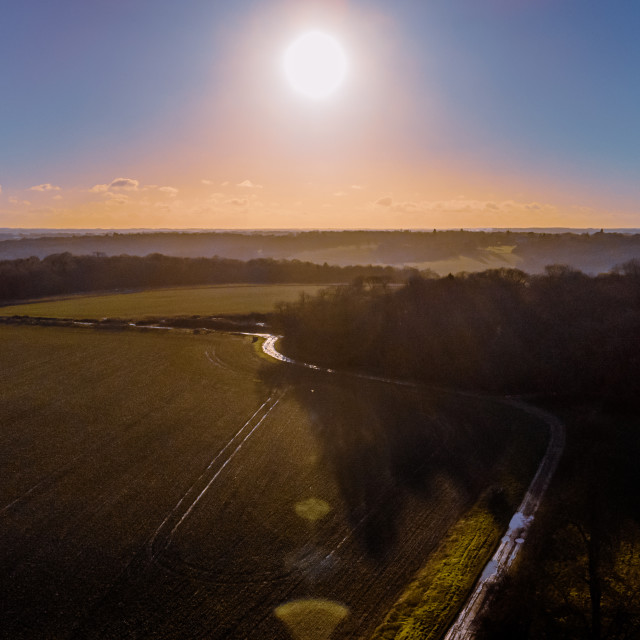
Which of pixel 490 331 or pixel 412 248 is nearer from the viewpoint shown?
pixel 490 331

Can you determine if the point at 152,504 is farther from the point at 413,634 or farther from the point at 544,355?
the point at 544,355

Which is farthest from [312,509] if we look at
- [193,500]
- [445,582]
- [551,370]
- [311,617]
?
[551,370]

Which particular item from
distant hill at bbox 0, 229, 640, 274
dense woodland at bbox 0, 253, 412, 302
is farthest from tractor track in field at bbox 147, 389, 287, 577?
distant hill at bbox 0, 229, 640, 274

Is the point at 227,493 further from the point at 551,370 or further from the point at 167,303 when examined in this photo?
the point at 167,303

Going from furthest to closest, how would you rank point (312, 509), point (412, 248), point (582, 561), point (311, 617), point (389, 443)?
point (412, 248) → point (389, 443) → point (312, 509) → point (582, 561) → point (311, 617)

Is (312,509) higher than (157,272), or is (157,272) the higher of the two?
(157,272)

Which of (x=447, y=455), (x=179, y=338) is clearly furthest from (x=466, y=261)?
(x=447, y=455)
